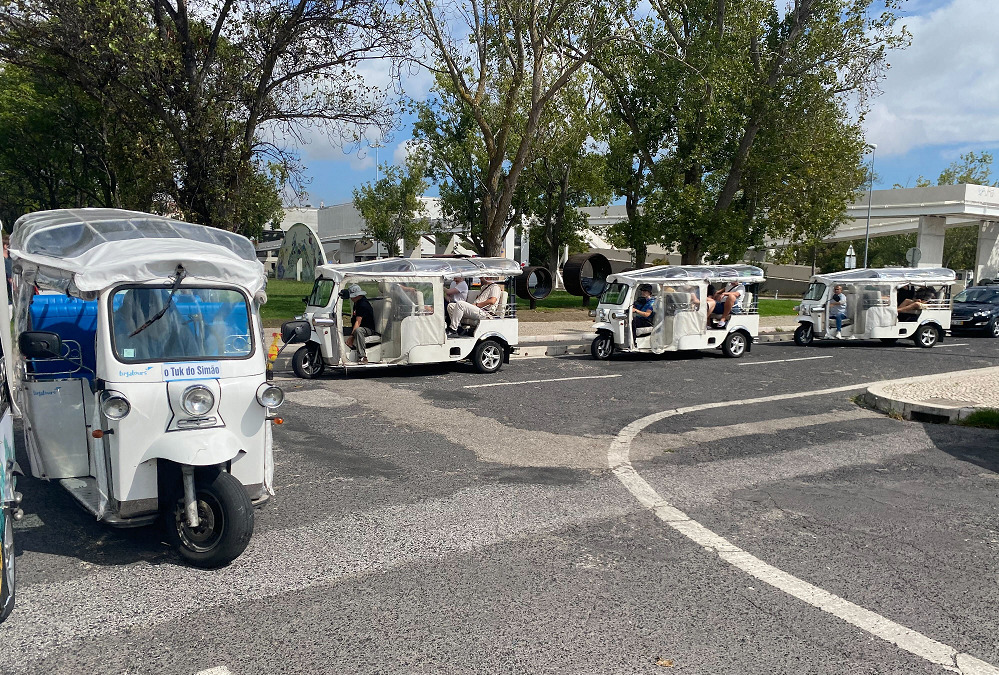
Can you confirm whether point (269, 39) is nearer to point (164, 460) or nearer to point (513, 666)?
point (164, 460)

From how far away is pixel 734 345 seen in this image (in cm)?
1867

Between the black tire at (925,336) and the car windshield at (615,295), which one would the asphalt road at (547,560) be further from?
the black tire at (925,336)

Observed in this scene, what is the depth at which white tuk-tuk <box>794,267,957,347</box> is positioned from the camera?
21.4 meters

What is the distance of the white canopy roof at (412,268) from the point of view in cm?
1407

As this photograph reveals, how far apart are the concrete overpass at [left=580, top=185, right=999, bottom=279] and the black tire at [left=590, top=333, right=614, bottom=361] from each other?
2557 centimetres

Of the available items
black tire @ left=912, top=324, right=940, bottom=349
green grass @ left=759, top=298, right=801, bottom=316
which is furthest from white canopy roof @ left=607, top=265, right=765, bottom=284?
green grass @ left=759, top=298, right=801, bottom=316

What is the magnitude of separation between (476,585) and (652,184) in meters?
25.1

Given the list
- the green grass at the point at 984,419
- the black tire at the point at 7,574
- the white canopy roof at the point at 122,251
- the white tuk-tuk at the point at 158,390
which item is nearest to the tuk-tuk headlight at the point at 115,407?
the white tuk-tuk at the point at 158,390

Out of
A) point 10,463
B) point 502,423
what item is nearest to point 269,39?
point 502,423

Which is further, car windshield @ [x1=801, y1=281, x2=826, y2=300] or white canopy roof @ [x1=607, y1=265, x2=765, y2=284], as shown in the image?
car windshield @ [x1=801, y1=281, x2=826, y2=300]

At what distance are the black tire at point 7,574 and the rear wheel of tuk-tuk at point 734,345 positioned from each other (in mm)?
16080

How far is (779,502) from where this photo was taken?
7.12 meters

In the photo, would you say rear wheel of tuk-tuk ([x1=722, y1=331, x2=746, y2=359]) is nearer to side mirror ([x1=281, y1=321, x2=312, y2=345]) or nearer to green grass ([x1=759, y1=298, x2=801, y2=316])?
green grass ([x1=759, y1=298, x2=801, y2=316])

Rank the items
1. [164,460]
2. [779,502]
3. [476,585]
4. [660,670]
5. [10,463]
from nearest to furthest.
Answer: [660,670]
[10,463]
[476,585]
[164,460]
[779,502]
